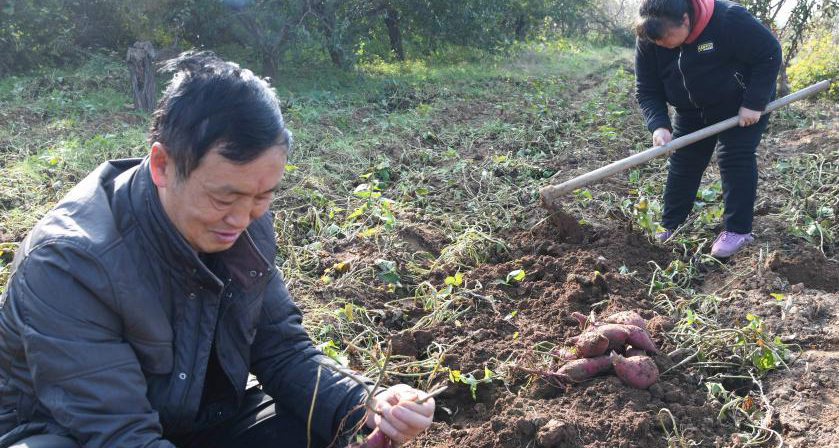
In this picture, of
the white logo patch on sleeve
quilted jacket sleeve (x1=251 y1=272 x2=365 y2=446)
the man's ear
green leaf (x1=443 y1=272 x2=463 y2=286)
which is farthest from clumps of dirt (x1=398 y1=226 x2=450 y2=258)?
the man's ear

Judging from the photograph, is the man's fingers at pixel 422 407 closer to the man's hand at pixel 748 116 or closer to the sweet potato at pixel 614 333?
the sweet potato at pixel 614 333

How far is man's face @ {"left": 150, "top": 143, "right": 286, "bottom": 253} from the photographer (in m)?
1.57

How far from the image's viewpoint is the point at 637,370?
2.51 metres

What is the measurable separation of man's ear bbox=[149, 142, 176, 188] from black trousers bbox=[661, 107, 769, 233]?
2.94 m

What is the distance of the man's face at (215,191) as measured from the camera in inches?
61.9

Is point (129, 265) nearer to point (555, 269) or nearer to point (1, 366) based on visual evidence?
point (1, 366)

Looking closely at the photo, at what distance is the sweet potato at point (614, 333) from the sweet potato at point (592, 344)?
0.09 ft

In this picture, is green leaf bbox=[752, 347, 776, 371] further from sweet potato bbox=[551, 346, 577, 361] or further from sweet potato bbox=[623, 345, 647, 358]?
sweet potato bbox=[551, 346, 577, 361]

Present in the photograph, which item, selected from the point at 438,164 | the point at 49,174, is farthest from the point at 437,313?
the point at 49,174

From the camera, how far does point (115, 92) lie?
7.66 meters

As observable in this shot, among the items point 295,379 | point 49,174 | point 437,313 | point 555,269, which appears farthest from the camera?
point 49,174

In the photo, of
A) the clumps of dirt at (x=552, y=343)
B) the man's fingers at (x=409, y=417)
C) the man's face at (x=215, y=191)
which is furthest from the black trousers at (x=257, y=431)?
the man's face at (x=215, y=191)

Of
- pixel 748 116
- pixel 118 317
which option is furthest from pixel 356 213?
pixel 118 317

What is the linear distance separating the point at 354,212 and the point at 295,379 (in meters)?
2.10
